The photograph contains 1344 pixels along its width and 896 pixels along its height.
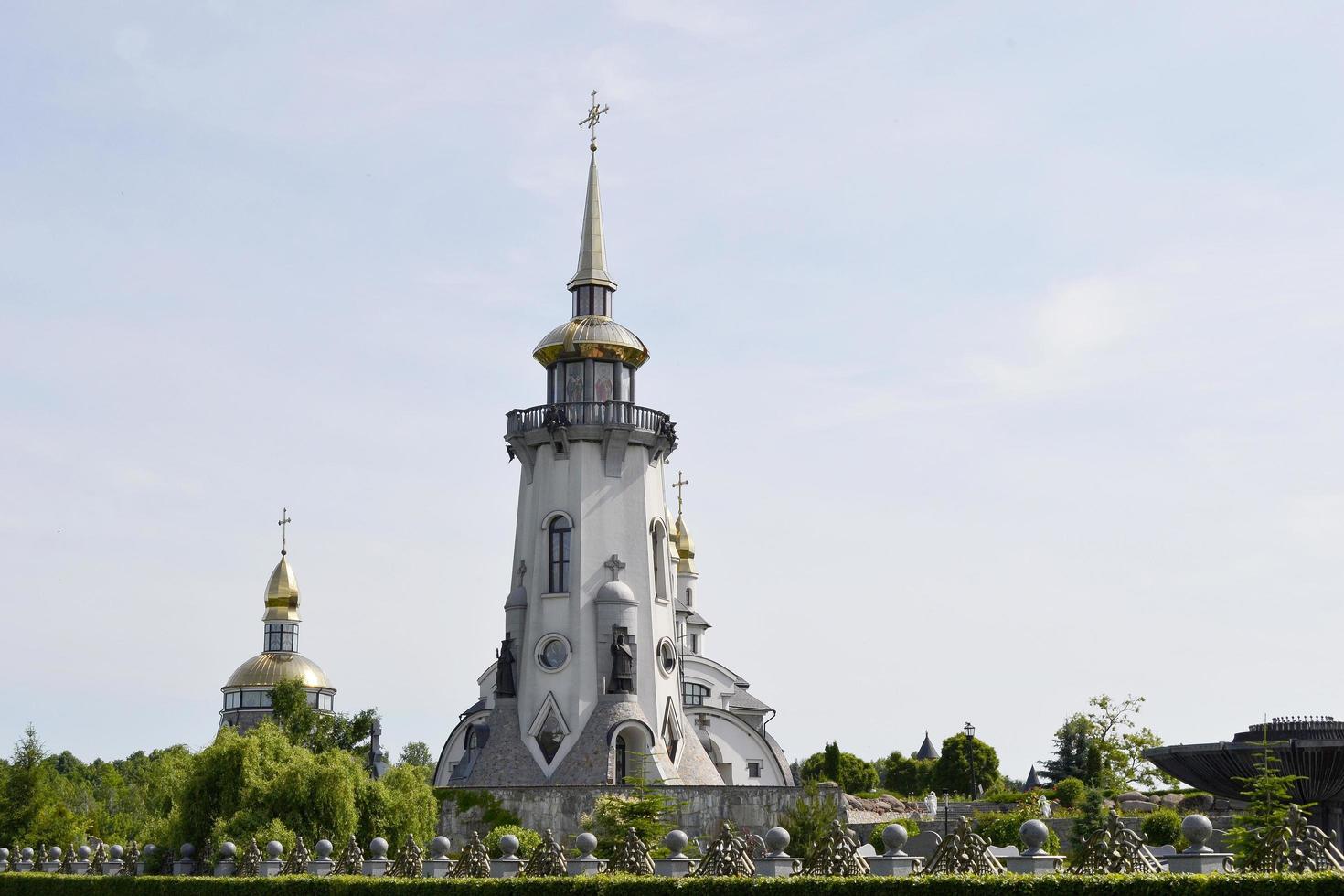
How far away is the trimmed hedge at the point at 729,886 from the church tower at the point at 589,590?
60.4 feet

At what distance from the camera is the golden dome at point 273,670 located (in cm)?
7562

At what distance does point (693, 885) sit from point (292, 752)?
17.0m

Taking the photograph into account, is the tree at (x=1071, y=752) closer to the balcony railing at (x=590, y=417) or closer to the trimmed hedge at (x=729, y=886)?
the balcony railing at (x=590, y=417)

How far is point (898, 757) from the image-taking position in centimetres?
10238

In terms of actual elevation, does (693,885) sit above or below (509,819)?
below

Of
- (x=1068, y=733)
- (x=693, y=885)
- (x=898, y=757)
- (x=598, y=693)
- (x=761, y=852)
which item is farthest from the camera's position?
(x=898, y=757)

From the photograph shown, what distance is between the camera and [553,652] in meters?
48.7

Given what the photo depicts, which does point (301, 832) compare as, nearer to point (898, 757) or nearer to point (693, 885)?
point (693, 885)

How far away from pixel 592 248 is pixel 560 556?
10657mm

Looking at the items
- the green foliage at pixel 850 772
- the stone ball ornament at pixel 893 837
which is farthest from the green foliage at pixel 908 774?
the stone ball ornament at pixel 893 837

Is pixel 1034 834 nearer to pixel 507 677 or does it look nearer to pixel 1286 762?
pixel 1286 762

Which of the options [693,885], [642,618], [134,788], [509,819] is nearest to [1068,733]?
[642,618]

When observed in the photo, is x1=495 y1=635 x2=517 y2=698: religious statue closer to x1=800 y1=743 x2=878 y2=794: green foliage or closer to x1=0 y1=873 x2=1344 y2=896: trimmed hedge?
x1=0 y1=873 x2=1344 y2=896: trimmed hedge

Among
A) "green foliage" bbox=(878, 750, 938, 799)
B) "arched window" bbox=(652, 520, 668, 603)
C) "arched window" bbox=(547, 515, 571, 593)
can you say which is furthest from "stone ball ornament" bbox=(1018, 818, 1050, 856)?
"green foliage" bbox=(878, 750, 938, 799)
